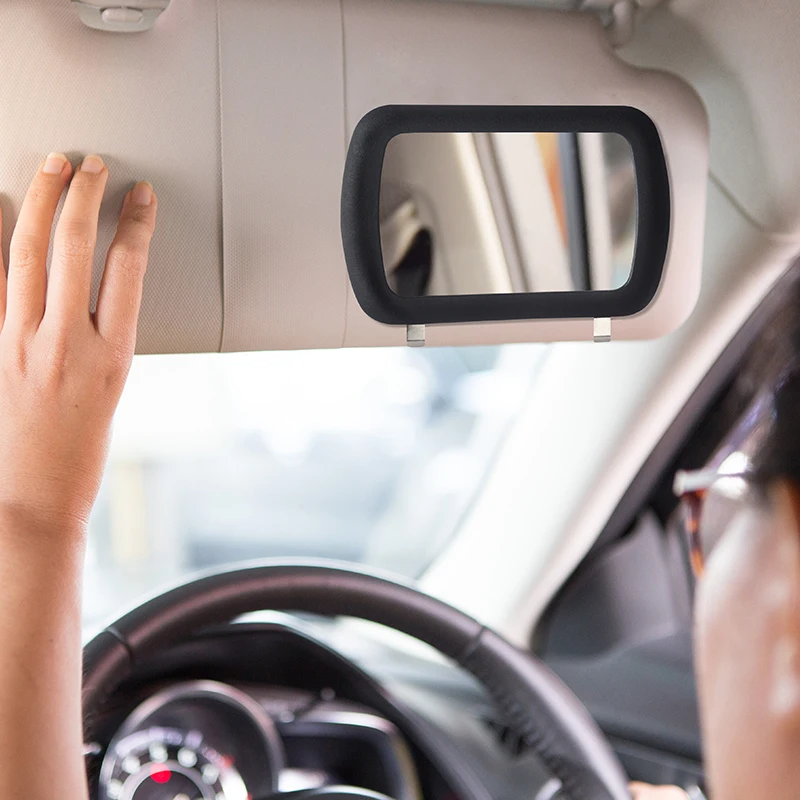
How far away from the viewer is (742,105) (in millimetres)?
1477

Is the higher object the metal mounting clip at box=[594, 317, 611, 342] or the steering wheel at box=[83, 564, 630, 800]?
the metal mounting clip at box=[594, 317, 611, 342]

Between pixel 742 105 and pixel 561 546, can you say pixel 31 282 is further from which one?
pixel 561 546

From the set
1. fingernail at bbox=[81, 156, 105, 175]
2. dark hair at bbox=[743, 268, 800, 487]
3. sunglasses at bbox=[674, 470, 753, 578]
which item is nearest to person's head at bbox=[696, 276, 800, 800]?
dark hair at bbox=[743, 268, 800, 487]

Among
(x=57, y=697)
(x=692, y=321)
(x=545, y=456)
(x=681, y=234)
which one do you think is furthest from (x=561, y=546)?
(x=57, y=697)

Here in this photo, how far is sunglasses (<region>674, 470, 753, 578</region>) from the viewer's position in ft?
4.64

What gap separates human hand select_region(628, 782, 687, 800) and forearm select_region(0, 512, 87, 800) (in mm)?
971

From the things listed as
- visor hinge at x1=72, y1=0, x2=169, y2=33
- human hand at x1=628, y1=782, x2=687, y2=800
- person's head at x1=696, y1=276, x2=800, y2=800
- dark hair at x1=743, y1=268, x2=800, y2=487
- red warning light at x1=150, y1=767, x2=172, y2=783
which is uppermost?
visor hinge at x1=72, y1=0, x2=169, y2=33

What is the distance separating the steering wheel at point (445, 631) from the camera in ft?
5.02

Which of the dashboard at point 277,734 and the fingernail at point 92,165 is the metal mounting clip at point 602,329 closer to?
the fingernail at point 92,165

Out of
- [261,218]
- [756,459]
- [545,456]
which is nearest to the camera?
[756,459]

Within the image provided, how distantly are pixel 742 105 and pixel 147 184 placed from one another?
0.86 m

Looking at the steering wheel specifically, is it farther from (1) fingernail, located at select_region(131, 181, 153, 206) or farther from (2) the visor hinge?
(2) the visor hinge

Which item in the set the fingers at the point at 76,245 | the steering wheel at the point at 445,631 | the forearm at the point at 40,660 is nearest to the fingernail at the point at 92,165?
the fingers at the point at 76,245

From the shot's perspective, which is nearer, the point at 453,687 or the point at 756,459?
the point at 756,459
